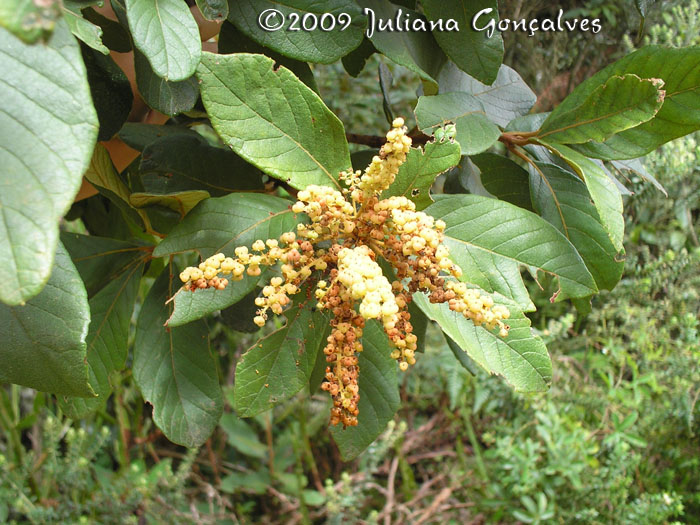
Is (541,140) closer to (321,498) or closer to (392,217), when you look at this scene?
(392,217)

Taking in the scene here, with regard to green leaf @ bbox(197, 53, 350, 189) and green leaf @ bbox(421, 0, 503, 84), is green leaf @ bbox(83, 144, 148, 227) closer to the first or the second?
green leaf @ bbox(197, 53, 350, 189)

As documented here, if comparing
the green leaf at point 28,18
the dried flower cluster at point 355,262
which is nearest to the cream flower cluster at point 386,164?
the dried flower cluster at point 355,262

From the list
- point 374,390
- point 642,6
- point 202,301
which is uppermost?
point 642,6

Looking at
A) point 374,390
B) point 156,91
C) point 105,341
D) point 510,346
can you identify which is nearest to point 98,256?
point 105,341

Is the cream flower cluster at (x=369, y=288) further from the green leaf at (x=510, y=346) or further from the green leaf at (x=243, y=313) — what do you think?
the green leaf at (x=243, y=313)

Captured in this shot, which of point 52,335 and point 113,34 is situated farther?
point 113,34

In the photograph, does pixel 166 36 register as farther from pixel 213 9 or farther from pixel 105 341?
pixel 105 341
